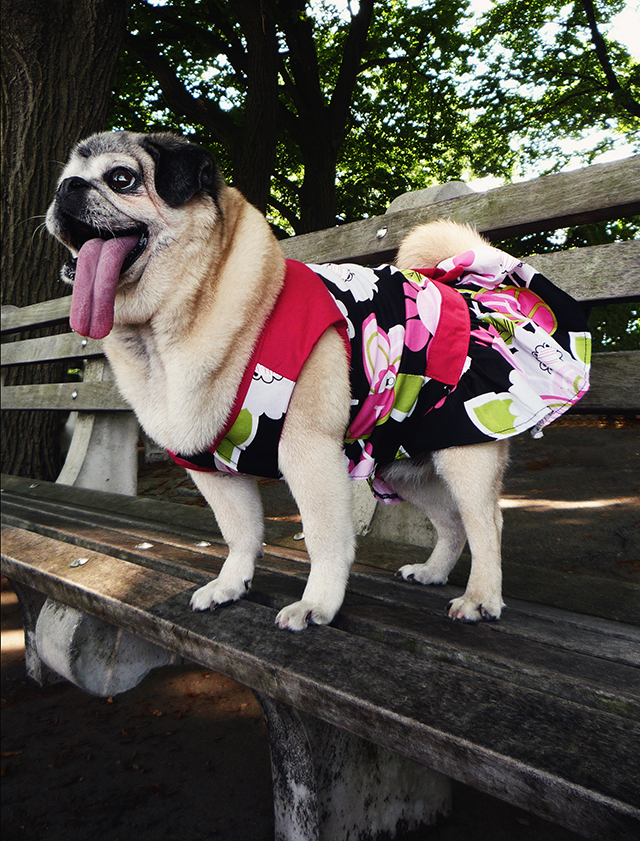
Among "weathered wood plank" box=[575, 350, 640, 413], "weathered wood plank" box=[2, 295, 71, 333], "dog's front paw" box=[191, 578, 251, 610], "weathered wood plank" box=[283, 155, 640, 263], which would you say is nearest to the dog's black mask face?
"dog's front paw" box=[191, 578, 251, 610]

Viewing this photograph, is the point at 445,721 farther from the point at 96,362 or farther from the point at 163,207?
the point at 96,362

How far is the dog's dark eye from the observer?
1.55 meters

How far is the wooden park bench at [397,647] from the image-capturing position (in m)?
0.84

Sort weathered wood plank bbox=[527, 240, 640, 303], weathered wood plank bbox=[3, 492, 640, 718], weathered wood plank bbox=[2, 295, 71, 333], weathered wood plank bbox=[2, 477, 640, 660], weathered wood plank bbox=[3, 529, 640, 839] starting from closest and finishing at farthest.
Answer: weathered wood plank bbox=[3, 529, 640, 839], weathered wood plank bbox=[3, 492, 640, 718], weathered wood plank bbox=[2, 477, 640, 660], weathered wood plank bbox=[527, 240, 640, 303], weathered wood plank bbox=[2, 295, 71, 333]

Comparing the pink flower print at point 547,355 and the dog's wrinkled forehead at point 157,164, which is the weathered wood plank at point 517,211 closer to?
the pink flower print at point 547,355

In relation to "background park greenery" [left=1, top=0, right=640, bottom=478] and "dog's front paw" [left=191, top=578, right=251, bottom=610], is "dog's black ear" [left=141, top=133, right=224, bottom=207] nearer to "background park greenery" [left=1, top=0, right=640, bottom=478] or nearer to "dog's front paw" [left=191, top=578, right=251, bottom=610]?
"dog's front paw" [left=191, top=578, right=251, bottom=610]

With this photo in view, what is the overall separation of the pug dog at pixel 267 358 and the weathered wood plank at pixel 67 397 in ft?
5.32

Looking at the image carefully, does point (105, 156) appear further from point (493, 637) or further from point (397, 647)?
point (493, 637)

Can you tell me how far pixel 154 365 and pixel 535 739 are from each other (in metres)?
1.23

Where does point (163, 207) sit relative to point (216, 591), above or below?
above

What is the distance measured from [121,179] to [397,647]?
1.30 metres

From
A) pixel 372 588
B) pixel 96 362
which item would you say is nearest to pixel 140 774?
pixel 372 588

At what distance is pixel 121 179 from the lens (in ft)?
5.10

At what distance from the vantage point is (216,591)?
61.7 inches
